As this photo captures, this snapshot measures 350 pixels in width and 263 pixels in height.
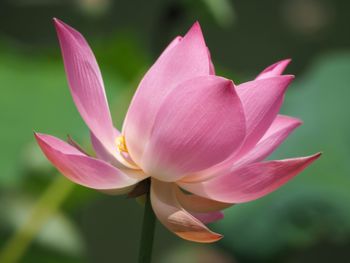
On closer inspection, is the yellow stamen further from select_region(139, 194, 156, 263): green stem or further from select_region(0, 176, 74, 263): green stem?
select_region(0, 176, 74, 263): green stem

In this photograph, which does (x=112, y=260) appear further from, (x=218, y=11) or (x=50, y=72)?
(x=218, y=11)

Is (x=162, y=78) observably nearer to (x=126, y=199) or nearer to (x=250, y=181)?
(x=250, y=181)

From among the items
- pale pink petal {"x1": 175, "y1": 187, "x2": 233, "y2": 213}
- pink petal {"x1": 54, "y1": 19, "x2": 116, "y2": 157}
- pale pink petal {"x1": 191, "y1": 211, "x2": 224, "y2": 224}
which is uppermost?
pink petal {"x1": 54, "y1": 19, "x2": 116, "y2": 157}

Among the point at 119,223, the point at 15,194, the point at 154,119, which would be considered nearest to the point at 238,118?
the point at 154,119

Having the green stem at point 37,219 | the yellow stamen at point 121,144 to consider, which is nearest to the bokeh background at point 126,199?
the green stem at point 37,219

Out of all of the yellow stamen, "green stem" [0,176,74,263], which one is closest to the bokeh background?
"green stem" [0,176,74,263]

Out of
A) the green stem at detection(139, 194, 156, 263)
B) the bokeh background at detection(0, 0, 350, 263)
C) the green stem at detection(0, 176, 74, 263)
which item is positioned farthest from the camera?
the bokeh background at detection(0, 0, 350, 263)
